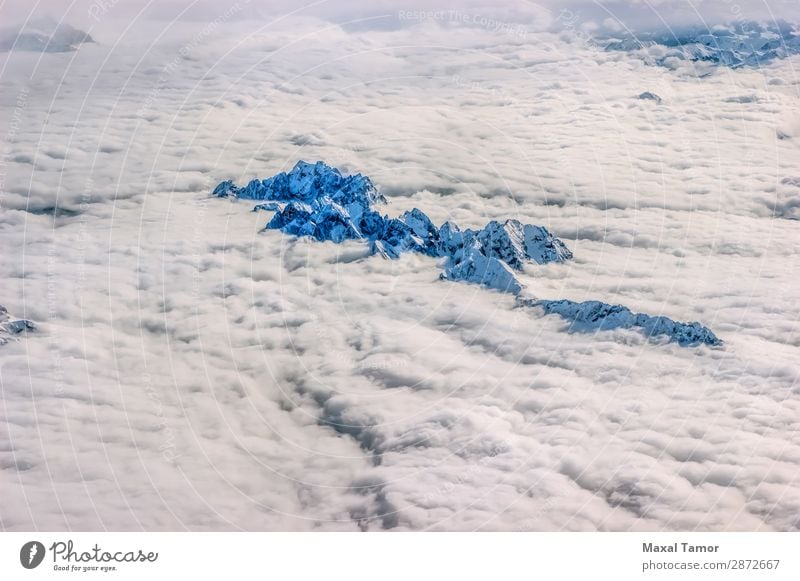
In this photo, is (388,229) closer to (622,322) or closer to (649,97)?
(622,322)

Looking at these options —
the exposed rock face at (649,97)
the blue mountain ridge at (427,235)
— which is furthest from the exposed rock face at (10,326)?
the exposed rock face at (649,97)

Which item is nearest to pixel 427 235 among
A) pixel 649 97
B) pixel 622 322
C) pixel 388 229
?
pixel 388 229

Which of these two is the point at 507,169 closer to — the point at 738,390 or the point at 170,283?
the point at 170,283

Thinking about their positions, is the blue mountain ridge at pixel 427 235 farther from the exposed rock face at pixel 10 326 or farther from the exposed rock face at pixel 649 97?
the exposed rock face at pixel 649 97

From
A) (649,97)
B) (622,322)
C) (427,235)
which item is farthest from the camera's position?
(649,97)

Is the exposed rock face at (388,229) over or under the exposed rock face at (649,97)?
under

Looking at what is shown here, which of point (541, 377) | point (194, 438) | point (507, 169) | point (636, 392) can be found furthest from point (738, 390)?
point (507, 169)
